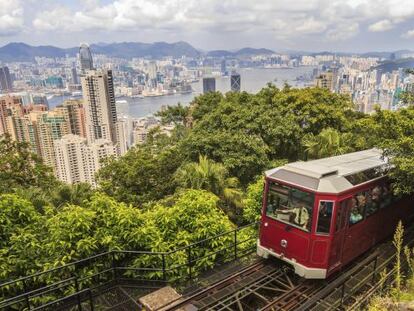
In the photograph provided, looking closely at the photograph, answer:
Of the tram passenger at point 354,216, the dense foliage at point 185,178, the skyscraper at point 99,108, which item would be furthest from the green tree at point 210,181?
the skyscraper at point 99,108

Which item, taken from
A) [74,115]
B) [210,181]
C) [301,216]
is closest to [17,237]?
[301,216]

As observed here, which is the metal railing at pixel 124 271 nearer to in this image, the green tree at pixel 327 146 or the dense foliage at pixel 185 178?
the dense foliage at pixel 185 178

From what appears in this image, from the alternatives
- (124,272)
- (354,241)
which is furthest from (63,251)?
(354,241)

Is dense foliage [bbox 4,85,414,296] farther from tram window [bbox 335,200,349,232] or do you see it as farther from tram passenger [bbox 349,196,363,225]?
tram window [bbox 335,200,349,232]

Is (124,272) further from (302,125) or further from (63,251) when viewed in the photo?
(302,125)

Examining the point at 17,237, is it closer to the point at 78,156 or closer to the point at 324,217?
the point at 324,217

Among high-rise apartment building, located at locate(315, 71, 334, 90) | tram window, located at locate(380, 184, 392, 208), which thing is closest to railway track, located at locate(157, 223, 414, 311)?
tram window, located at locate(380, 184, 392, 208)
